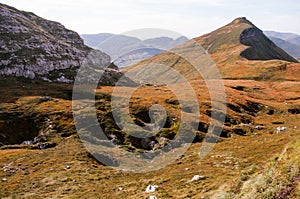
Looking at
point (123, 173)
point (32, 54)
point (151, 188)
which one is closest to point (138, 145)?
point (123, 173)

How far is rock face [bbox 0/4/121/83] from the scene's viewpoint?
14812cm

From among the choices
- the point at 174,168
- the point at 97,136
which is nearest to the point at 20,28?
the point at 97,136

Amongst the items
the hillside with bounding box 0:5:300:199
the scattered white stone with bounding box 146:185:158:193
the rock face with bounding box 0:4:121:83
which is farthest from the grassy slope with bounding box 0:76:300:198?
the rock face with bounding box 0:4:121:83

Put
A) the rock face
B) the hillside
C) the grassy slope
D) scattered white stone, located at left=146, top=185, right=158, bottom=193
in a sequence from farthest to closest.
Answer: the rock face, scattered white stone, located at left=146, top=185, right=158, bottom=193, the grassy slope, the hillside

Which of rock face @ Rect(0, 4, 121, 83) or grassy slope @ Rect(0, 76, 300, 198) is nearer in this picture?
grassy slope @ Rect(0, 76, 300, 198)

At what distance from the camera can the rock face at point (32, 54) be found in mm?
148125

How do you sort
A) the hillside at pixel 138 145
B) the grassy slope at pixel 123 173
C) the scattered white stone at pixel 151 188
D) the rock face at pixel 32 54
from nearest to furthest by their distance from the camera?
the hillside at pixel 138 145
the grassy slope at pixel 123 173
the scattered white stone at pixel 151 188
the rock face at pixel 32 54

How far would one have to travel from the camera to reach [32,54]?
16012 cm

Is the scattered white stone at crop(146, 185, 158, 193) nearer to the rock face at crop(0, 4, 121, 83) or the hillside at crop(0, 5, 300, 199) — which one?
the hillside at crop(0, 5, 300, 199)

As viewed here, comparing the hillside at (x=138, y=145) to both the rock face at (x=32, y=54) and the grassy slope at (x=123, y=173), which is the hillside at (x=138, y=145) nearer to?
the grassy slope at (x=123, y=173)

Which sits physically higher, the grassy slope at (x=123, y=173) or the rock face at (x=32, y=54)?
the rock face at (x=32, y=54)

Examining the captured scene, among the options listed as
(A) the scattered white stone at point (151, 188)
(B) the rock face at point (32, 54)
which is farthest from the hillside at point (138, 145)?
(B) the rock face at point (32, 54)

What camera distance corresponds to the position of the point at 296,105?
472 ft

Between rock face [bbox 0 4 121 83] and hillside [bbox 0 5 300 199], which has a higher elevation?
rock face [bbox 0 4 121 83]
